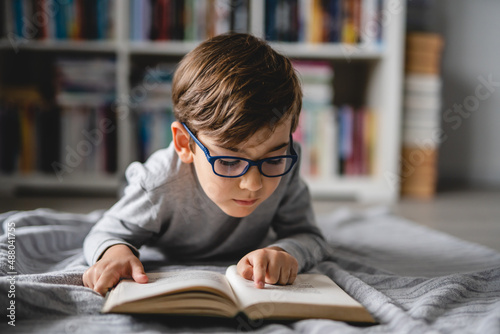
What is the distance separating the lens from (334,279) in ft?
2.61

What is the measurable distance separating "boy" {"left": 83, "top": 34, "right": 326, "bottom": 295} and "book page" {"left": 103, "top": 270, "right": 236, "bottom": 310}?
3cm

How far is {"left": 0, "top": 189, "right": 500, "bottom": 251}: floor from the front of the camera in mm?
1384

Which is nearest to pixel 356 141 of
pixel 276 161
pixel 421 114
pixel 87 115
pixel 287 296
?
pixel 421 114

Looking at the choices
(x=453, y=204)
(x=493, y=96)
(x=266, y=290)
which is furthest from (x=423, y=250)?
(x=493, y=96)

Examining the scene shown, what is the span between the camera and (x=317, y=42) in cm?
203

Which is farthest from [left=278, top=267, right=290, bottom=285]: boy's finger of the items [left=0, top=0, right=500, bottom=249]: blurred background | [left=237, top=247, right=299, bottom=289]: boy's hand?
[left=0, top=0, right=500, bottom=249]: blurred background

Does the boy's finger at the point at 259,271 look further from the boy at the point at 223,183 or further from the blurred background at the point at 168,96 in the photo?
the blurred background at the point at 168,96

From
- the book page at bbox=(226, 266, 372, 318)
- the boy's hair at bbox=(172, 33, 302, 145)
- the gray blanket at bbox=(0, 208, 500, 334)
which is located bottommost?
the gray blanket at bbox=(0, 208, 500, 334)

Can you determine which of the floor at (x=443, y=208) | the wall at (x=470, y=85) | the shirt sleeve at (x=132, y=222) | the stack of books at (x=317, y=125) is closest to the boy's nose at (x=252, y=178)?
the shirt sleeve at (x=132, y=222)

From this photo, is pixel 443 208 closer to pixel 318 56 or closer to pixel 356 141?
pixel 356 141

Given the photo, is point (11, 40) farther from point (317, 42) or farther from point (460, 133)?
point (460, 133)

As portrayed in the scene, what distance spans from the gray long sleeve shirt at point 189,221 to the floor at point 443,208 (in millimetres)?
551

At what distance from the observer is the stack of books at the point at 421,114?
204 cm

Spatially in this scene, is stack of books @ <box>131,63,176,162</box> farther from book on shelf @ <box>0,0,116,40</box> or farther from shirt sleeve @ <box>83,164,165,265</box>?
shirt sleeve @ <box>83,164,165,265</box>
